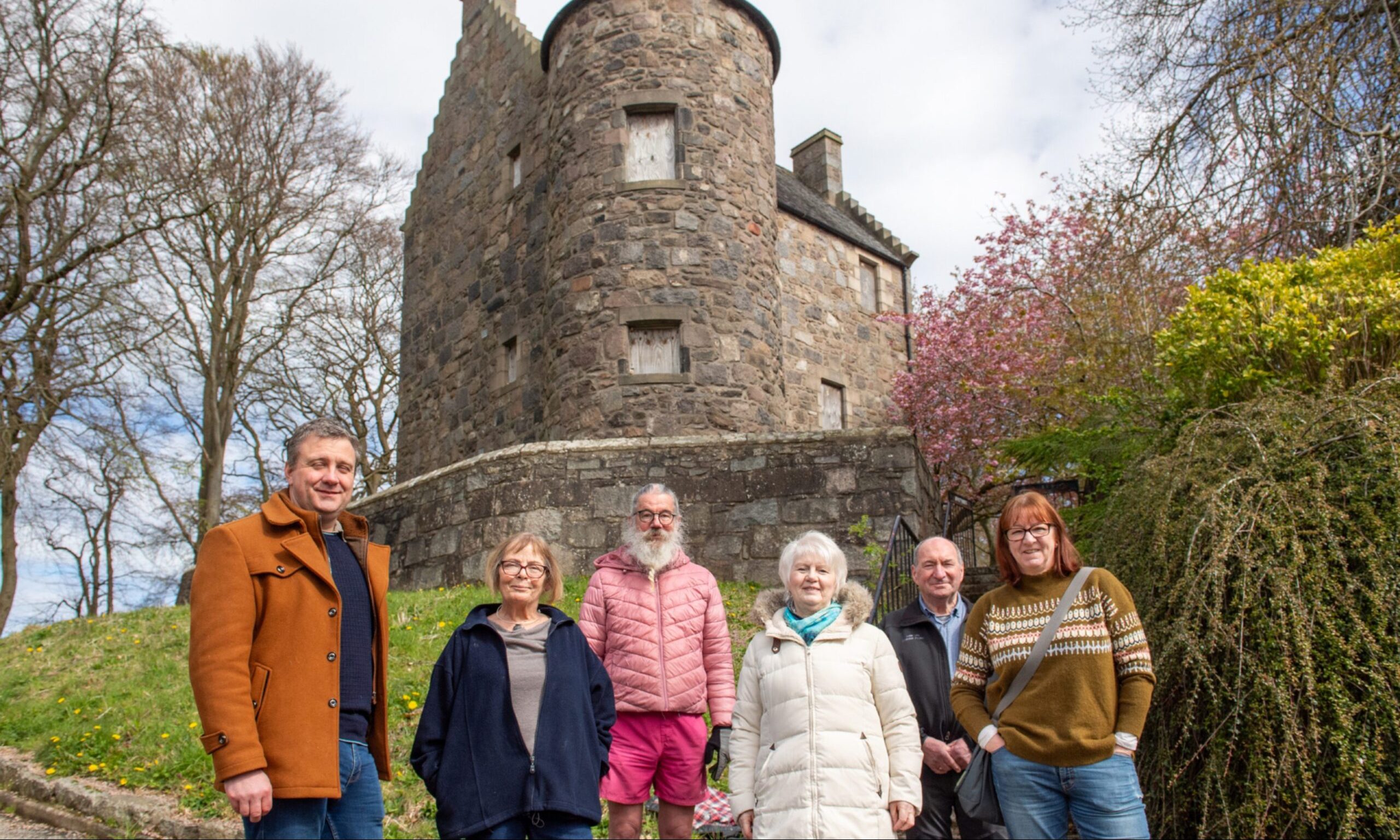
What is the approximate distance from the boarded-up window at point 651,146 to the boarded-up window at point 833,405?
5.69 m

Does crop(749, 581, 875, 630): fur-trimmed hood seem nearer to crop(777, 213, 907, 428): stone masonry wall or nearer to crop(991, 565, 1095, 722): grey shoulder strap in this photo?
A: crop(991, 565, 1095, 722): grey shoulder strap

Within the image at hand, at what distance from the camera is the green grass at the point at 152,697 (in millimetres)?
5855

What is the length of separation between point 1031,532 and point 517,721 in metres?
1.92

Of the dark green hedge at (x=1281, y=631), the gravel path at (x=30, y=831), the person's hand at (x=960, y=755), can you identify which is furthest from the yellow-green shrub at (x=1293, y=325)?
the gravel path at (x=30, y=831)

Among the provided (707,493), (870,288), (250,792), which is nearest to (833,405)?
(870,288)

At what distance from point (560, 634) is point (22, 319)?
13.9 meters

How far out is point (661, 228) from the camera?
12469 mm

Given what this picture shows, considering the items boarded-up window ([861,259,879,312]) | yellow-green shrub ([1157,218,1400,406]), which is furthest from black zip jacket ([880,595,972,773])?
boarded-up window ([861,259,879,312])

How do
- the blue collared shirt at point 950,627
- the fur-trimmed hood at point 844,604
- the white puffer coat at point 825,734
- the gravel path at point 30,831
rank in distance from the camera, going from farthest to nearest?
the gravel path at point 30,831 < the blue collared shirt at point 950,627 < the fur-trimmed hood at point 844,604 < the white puffer coat at point 825,734

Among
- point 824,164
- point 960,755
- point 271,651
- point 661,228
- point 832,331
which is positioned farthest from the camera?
point 824,164

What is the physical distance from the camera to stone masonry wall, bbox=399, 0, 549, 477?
14.6 m

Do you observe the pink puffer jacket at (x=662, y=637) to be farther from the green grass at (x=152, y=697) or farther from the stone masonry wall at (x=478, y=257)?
the stone masonry wall at (x=478, y=257)

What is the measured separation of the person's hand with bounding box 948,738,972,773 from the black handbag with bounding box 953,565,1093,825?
0.70 ft

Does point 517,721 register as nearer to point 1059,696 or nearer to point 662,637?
point 662,637
